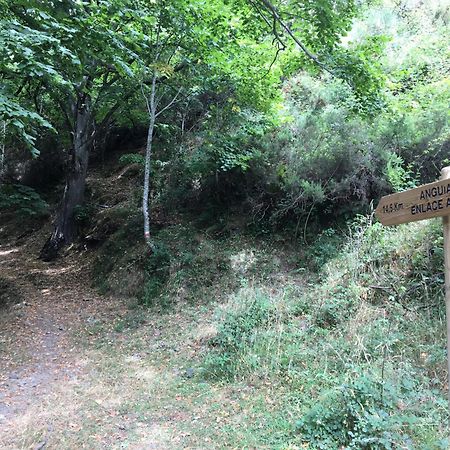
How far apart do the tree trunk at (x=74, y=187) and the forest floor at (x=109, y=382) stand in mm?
2277

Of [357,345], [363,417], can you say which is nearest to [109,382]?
[357,345]

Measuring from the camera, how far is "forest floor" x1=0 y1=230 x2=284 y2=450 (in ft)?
13.4

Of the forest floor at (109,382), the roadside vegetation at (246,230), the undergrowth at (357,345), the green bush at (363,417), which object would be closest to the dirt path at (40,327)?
the forest floor at (109,382)

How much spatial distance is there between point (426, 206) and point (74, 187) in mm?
10933

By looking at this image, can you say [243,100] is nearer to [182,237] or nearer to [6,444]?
[182,237]

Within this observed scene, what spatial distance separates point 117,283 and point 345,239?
207 inches

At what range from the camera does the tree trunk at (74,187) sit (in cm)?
1142

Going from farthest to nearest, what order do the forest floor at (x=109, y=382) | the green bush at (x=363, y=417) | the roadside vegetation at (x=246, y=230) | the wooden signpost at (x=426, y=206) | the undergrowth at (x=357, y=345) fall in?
the roadside vegetation at (x=246, y=230)
the forest floor at (x=109, y=382)
the undergrowth at (x=357, y=345)
the green bush at (x=363, y=417)
the wooden signpost at (x=426, y=206)

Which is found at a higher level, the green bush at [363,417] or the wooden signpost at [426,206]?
the wooden signpost at [426,206]

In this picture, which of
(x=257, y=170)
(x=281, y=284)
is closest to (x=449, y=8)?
(x=257, y=170)

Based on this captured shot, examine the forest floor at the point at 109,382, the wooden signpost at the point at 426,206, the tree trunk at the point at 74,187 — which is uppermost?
the tree trunk at the point at 74,187

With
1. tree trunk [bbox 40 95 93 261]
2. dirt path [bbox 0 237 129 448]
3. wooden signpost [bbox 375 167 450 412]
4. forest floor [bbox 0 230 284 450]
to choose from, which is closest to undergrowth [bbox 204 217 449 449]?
forest floor [bbox 0 230 284 450]

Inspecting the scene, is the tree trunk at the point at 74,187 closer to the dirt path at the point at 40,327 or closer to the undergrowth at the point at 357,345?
the dirt path at the point at 40,327

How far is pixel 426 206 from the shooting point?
271cm
